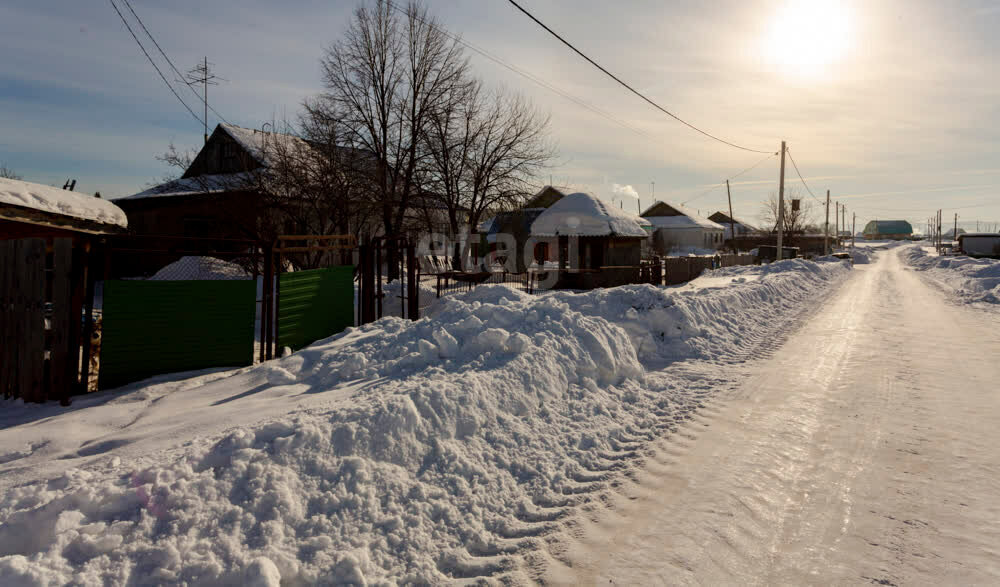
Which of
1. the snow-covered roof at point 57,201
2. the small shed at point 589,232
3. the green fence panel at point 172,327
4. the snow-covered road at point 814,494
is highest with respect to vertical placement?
the small shed at point 589,232

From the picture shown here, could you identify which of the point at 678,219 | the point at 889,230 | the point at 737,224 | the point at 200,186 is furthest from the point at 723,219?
the point at 889,230

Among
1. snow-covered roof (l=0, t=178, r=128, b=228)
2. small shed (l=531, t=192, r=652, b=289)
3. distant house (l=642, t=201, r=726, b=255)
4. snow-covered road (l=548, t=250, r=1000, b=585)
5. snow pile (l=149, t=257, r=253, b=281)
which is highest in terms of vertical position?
distant house (l=642, t=201, r=726, b=255)

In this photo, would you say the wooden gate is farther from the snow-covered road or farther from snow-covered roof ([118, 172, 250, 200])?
snow-covered roof ([118, 172, 250, 200])

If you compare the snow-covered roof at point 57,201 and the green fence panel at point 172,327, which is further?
the green fence panel at point 172,327

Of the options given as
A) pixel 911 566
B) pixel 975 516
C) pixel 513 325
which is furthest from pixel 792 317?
pixel 911 566

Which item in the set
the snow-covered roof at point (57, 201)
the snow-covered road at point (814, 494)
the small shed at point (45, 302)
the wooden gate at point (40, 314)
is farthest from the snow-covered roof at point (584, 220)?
the wooden gate at point (40, 314)

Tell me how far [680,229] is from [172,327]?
6022 cm

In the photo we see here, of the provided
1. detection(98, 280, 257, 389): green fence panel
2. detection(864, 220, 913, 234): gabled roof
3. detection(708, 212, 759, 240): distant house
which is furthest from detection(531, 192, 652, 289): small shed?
detection(864, 220, 913, 234): gabled roof

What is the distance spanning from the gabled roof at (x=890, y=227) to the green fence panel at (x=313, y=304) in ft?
633

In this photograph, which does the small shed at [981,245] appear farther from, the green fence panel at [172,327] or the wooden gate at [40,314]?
the wooden gate at [40,314]

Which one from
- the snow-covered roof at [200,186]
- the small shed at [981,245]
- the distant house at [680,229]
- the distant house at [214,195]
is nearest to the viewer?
the distant house at [214,195]

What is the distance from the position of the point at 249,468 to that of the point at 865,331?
13.5 meters

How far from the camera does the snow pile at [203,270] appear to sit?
1717cm

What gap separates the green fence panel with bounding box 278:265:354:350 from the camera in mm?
9531
